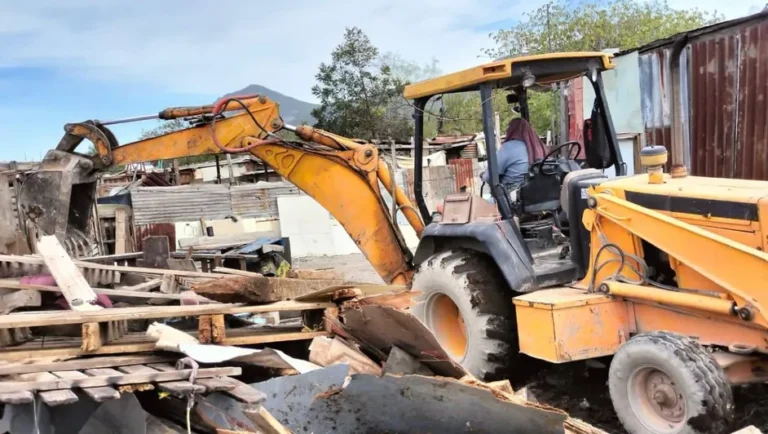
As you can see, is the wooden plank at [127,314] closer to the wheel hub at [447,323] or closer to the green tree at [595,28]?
the wheel hub at [447,323]

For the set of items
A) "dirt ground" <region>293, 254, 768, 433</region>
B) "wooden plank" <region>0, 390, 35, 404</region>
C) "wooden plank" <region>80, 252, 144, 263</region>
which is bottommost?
"dirt ground" <region>293, 254, 768, 433</region>

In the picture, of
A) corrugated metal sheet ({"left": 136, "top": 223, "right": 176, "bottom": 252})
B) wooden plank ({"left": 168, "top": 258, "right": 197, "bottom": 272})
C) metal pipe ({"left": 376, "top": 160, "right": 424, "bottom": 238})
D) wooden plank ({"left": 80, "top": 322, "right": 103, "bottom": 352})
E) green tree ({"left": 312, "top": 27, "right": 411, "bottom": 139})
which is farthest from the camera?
green tree ({"left": 312, "top": 27, "right": 411, "bottom": 139})

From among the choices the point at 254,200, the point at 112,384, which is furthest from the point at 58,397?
the point at 254,200

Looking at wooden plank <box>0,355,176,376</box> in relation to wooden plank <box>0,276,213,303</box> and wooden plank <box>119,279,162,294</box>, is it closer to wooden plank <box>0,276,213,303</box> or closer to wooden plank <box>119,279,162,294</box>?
wooden plank <box>0,276,213,303</box>

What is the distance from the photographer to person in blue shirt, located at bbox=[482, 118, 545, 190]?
5.29 m

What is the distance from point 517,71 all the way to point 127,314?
3.09 metres

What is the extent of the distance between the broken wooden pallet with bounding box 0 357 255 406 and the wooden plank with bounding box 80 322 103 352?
39 centimetres

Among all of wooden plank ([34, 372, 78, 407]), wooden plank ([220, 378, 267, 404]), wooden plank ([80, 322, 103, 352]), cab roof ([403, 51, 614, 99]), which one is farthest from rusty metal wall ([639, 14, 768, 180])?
wooden plank ([34, 372, 78, 407])

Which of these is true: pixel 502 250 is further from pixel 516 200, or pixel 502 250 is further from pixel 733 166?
pixel 733 166

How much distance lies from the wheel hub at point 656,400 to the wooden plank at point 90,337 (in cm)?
294

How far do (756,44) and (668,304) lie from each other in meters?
6.74

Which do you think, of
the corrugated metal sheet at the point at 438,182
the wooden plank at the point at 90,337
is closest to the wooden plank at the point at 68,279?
the wooden plank at the point at 90,337

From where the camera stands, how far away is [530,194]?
529 centimetres

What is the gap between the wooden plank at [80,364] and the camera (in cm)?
310
